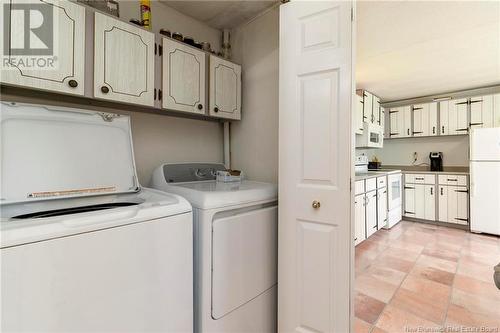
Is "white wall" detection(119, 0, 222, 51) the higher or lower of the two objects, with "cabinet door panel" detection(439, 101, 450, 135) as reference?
higher

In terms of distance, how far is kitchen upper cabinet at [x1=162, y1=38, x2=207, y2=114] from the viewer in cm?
153

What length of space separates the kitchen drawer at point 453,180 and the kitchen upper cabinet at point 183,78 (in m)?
Answer: 4.21

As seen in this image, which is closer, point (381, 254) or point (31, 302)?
point (31, 302)

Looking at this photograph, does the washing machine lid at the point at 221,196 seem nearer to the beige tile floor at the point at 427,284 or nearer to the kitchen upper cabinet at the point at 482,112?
the beige tile floor at the point at 427,284

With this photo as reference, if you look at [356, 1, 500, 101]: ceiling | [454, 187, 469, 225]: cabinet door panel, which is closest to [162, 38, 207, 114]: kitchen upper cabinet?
[356, 1, 500, 101]: ceiling

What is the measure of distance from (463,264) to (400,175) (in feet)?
6.42

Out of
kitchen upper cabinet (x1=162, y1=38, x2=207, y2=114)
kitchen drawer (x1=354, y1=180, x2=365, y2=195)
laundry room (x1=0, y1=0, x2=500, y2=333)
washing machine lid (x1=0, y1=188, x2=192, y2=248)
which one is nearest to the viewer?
washing machine lid (x1=0, y1=188, x2=192, y2=248)

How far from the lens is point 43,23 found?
1108 mm

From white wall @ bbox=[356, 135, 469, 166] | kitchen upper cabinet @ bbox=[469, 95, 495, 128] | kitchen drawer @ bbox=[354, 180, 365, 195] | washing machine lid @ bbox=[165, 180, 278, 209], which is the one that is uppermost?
kitchen upper cabinet @ bbox=[469, 95, 495, 128]

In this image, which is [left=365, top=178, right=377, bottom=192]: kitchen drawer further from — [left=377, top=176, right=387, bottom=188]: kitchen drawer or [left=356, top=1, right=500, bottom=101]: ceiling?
[left=356, top=1, right=500, bottom=101]: ceiling

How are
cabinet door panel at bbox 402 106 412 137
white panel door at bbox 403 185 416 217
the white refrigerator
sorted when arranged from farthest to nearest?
cabinet door panel at bbox 402 106 412 137
white panel door at bbox 403 185 416 217
the white refrigerator

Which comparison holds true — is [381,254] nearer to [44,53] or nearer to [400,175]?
[400,175]

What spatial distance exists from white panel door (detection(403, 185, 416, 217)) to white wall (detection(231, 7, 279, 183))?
11.9 feet

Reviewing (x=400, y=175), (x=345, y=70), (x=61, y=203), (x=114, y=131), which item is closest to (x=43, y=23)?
(x=114, y=131)
